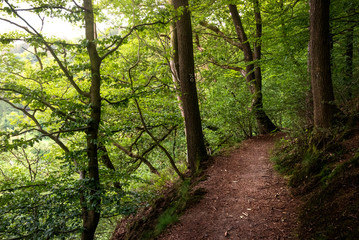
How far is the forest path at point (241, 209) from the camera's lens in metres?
3.44

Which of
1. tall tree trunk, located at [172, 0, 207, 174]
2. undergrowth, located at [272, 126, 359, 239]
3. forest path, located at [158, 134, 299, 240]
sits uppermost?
tall tree trunk, located at [172, 0, 207, 174]

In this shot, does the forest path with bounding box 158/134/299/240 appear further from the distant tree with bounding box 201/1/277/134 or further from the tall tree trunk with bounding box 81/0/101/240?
the distant tree with bounding box 201/1/277/134

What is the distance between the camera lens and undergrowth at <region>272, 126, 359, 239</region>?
259cm

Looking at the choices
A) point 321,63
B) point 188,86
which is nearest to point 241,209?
point 321,63

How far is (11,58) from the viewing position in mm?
7109

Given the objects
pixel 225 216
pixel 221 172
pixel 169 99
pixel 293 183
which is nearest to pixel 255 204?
pixel 225 216

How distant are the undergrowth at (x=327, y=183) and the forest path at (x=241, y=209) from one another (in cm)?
28

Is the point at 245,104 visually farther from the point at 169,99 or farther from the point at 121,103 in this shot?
the point at 121,103

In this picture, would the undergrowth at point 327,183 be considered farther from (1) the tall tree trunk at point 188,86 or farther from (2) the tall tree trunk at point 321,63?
(1) the tall tree trunk at point 188,86

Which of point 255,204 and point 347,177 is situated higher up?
point 347,177

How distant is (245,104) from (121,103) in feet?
21.4

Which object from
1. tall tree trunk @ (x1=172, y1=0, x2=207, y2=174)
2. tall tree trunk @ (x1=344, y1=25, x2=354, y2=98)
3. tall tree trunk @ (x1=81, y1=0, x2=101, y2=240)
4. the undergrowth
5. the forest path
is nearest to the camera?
the undergrowth

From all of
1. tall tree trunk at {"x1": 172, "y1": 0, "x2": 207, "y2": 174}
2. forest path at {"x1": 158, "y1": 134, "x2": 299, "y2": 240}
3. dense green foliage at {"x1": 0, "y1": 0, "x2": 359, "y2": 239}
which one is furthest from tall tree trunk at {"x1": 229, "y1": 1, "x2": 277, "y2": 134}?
forest path at {"x1": 158, "y1": 134, "x2": 299, "y2": 240}

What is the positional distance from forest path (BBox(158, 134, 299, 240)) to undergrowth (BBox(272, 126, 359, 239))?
281 millimetres
